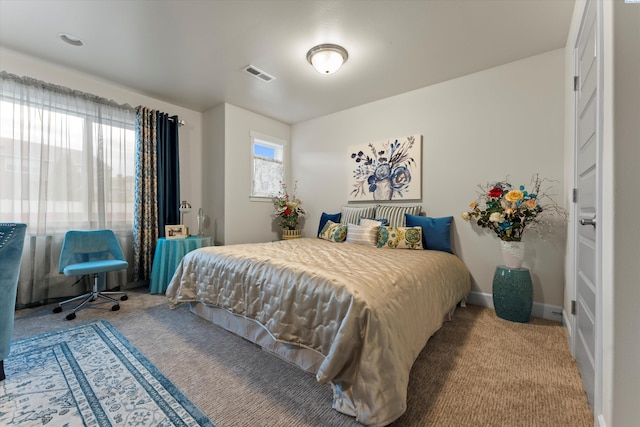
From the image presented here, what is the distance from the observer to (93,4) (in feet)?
6.47

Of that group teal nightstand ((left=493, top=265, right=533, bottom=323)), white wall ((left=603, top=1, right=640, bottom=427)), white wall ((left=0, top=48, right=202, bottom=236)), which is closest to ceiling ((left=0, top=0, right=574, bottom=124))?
white wall ((left=0, top=48, right=202, bottom=236))

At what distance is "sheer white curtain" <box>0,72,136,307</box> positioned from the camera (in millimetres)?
2611

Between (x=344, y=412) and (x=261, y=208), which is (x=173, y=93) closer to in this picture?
(x=261, y=208)

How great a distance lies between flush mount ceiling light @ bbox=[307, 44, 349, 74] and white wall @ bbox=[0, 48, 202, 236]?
96.6 inches

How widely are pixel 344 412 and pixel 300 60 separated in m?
2.99

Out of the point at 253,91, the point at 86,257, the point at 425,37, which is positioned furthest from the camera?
the point at 253,91

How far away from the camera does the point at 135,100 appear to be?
3.49m

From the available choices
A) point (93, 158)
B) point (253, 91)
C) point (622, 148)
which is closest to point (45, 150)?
point (93, 158)

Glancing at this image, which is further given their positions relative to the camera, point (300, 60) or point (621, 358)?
point (300, 60)

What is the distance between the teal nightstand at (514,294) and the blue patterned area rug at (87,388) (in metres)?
2.54

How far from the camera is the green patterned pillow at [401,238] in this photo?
2896 millimetres

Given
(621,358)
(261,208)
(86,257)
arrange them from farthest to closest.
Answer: (261,208)
(86,257)
(621,358)

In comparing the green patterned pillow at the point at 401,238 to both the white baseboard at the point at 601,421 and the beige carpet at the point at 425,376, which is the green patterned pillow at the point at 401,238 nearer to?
the beige carpet at the point at 425,376

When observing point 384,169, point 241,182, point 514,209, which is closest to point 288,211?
point 241,182
